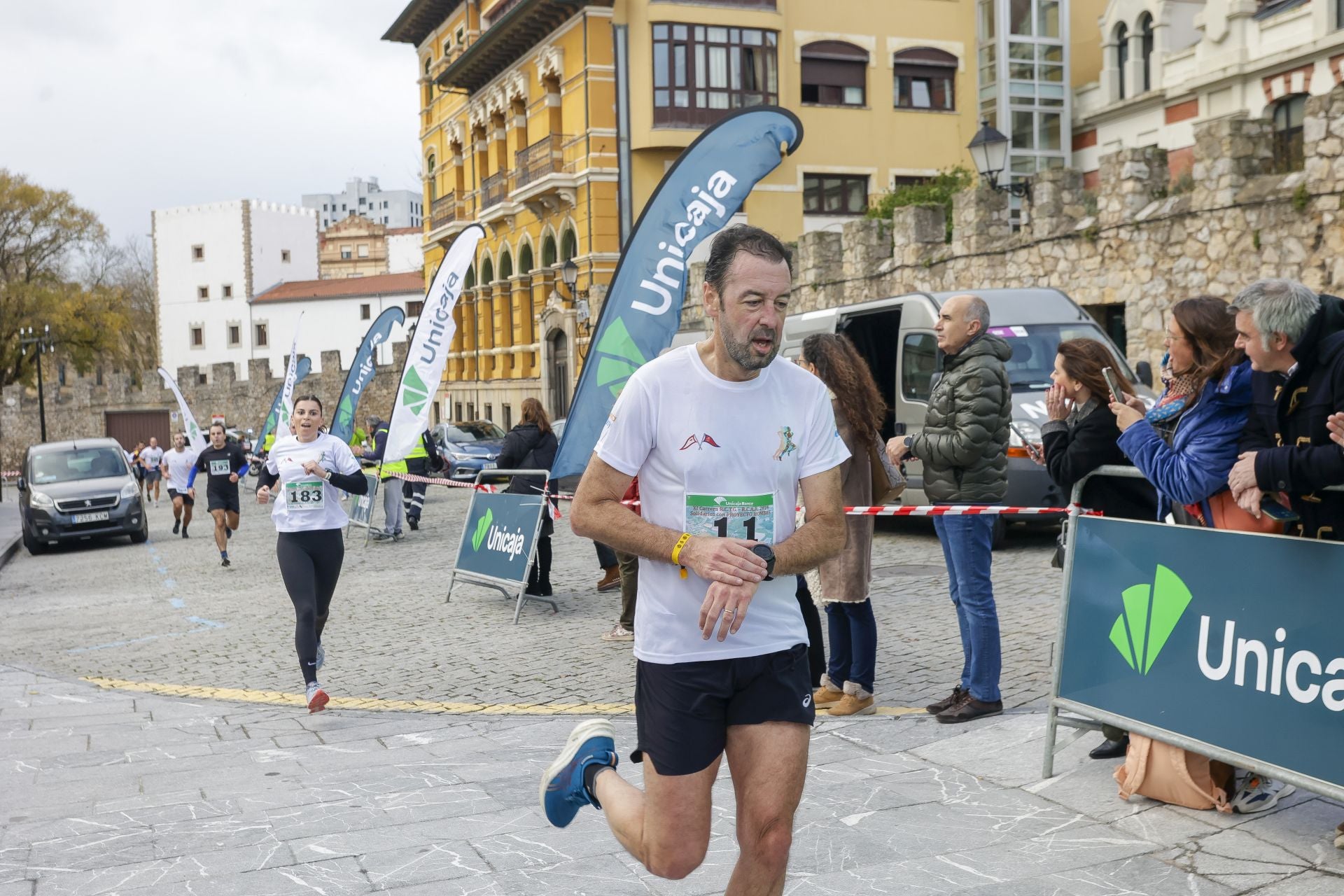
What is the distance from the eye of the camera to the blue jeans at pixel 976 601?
6266 millimetres

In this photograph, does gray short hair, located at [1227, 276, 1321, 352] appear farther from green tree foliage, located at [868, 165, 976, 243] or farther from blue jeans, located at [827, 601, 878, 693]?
green tree foliage, located at [868, 165, 976, 243]

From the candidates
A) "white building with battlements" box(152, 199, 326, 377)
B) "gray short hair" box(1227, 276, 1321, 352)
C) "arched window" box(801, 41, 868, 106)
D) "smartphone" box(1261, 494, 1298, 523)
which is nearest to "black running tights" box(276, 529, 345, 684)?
"smartphone" box(1261, 494, 1298, 523)

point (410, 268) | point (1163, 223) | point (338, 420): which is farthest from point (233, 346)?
point (1163, 223)

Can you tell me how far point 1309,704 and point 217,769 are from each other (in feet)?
15.4

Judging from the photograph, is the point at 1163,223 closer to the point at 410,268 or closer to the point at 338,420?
the point at 338,420

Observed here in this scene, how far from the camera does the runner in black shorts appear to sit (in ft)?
53.6

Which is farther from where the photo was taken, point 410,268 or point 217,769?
point 410,268

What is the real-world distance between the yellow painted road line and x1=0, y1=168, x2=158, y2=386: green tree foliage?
60.3 metres

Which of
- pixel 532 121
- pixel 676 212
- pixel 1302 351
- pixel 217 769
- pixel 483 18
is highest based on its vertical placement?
pixel 483 18

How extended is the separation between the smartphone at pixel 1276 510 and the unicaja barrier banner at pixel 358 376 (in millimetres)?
15313

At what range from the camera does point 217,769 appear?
6.16 m

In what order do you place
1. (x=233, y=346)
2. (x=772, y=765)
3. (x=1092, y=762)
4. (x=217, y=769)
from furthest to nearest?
1. (x=233, y=346)
2. (x=217, y=769)
3. (x=1092, y=762)
4. (x=772, y=765)

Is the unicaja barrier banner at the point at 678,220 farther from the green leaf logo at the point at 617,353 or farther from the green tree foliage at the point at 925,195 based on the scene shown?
the green tree foliage at the point at 925,195

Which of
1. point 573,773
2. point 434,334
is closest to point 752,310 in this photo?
point 573,773
